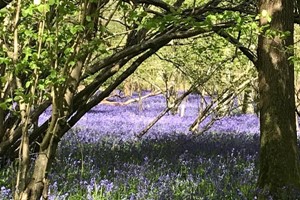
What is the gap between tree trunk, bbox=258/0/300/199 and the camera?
5.91m

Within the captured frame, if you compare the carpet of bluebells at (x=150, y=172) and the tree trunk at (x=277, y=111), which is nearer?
the tree trunk at (x=277, y=111)

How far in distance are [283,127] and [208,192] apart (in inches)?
50.2

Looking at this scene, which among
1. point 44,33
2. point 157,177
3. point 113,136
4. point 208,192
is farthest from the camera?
point 113,136

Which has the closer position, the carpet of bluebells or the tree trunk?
the tree trunk

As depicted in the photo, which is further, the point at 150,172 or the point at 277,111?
the point at 150,172

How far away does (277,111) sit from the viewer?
6016 millimetres

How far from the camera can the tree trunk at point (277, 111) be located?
19.4ft

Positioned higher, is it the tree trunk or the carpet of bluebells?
the tree trunk

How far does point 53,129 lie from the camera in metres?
3.62

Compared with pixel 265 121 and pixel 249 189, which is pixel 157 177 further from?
pixel 265 121

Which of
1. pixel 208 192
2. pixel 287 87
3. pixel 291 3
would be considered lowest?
pixel 208 192

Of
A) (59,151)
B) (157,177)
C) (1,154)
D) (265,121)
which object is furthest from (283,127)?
(59,151)

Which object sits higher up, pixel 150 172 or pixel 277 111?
pixel 277 111

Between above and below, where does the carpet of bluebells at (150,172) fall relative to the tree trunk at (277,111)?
below
